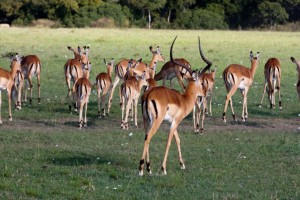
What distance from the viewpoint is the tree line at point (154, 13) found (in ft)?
158

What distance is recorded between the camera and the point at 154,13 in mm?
52188

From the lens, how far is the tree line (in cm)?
4828

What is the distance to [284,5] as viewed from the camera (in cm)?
5103

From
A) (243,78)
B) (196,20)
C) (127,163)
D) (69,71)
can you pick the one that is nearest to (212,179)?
(127,163)

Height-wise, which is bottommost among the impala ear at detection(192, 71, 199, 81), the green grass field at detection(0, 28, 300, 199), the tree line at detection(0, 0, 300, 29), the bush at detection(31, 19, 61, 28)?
the green grass field at detection(0, 28, 300, 199)

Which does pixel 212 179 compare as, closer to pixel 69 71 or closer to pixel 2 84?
pixel 2 84

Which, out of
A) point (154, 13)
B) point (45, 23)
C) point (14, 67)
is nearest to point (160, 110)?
point (14, 67)

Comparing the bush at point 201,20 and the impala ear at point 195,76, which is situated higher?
the bush at point 201,20

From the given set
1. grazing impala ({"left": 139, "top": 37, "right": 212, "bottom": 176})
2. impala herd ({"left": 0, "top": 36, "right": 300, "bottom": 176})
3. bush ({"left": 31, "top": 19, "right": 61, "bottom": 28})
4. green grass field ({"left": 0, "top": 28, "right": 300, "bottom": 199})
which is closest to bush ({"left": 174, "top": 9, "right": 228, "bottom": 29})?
bush ({"left": 31, "top": 19, "right": 61, "bottom": 28})

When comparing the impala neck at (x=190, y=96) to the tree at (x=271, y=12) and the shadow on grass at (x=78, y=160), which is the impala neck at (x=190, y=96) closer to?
the shadow on grass at (x=78, y=160)

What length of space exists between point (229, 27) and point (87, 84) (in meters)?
39.8

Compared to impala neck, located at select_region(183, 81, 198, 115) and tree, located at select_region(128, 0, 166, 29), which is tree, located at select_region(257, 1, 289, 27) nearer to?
tree, located at select_region(128, 0, 166, 29)

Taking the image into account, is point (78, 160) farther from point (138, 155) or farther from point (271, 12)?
point (271, 12)

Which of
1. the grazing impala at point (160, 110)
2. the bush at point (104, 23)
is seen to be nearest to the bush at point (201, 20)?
the bush at point (104, 23)
